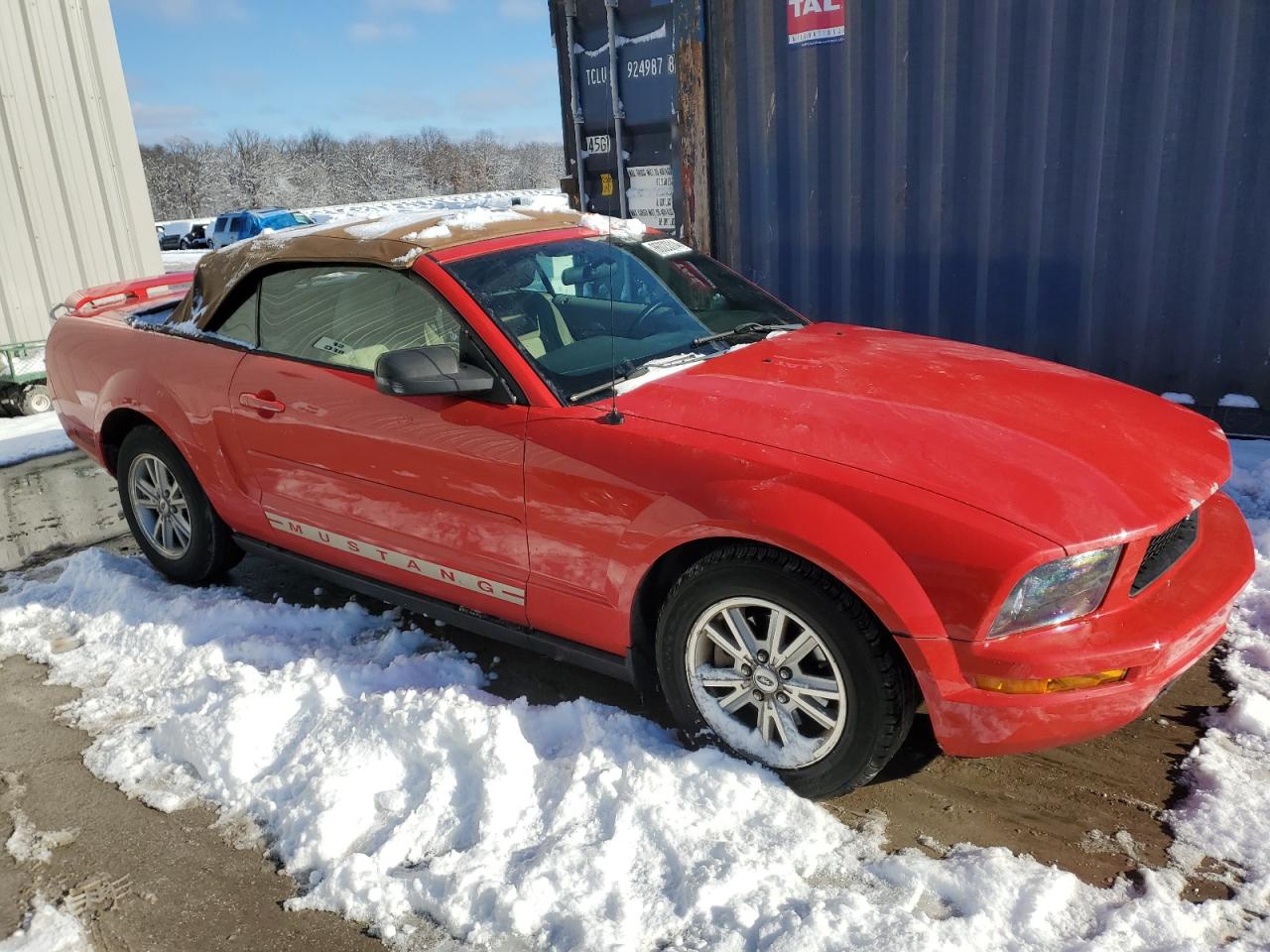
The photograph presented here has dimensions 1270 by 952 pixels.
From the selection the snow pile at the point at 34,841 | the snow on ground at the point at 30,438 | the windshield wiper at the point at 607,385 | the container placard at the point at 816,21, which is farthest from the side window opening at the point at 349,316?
the container placard at the point at 816,21

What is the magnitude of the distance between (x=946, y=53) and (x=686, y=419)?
4.25 m

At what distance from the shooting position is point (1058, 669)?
7.76 feet

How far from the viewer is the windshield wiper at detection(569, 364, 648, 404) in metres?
3.07

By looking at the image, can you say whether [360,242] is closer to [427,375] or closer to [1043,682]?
[427,375]

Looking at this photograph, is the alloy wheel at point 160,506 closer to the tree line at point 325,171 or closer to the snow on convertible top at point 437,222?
the snow on convertible top at point 437,222

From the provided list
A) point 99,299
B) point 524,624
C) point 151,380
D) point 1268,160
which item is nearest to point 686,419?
point 524,624

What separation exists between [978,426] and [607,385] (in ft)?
3.72

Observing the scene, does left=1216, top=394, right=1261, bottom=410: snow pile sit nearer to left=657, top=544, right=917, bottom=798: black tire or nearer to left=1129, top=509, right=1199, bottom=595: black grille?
left=1129, top=509, right=1199, bottom=595: black grille

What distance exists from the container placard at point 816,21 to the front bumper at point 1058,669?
16.0ft

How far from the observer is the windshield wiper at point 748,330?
3.56 meters

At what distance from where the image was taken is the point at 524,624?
326 centimetres

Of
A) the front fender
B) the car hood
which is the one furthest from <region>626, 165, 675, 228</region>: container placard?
the front fender

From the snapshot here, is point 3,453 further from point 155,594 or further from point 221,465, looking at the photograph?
point 221,465

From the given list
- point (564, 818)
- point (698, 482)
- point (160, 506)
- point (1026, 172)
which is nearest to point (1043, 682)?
point (698, 482)
